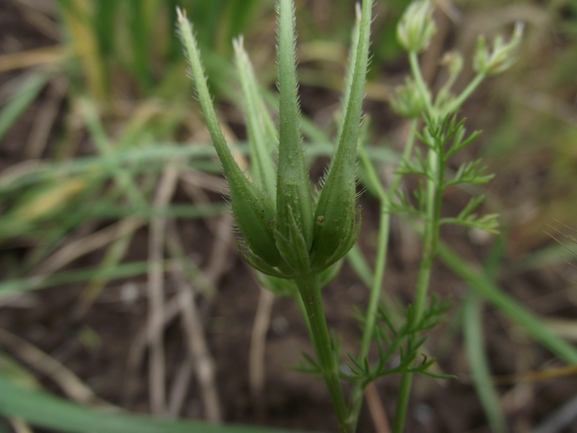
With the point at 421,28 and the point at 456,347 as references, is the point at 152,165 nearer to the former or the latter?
the point at 456,347

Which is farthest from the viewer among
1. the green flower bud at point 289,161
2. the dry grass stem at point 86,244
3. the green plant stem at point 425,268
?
the dry grass stem at point 86,244

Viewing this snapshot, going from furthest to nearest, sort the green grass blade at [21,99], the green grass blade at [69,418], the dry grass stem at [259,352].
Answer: the green grass blade at [21,99] → the dry grass stem at [259,352] → the green grass blade at [69,418]

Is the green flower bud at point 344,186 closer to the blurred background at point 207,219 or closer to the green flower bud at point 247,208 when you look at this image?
the green flower bud at point 247,208

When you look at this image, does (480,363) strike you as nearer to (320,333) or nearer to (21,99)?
(320,333)

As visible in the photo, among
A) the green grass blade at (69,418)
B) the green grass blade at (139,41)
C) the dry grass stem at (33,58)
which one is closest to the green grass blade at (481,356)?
the green grass blade at (69,418)

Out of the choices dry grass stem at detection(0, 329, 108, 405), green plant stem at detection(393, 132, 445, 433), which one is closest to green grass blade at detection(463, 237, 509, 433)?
green plant stem at detection(393, 132, 445, 433)

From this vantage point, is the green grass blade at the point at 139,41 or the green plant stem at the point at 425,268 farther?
the green grass blade at the point at 139,41
